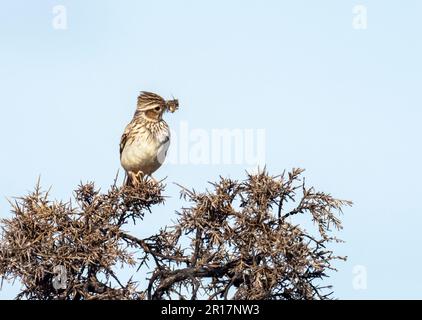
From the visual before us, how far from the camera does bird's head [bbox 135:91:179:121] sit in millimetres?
14883

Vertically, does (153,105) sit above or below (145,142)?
above

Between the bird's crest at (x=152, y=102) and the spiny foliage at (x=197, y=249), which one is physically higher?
the bird's crest at (x=152, y=102)

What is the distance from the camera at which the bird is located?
15.6 m

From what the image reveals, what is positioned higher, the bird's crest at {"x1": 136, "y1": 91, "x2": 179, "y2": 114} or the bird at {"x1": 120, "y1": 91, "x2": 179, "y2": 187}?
the bird's crest at {"x1": 136, "y1": 91, "x2": 179, "y2": 114}

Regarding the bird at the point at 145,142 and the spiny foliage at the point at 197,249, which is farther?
the bird at the point at 145,142

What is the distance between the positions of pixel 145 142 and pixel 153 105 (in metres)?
0.61

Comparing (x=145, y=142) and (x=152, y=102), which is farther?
(x=145, y=142)

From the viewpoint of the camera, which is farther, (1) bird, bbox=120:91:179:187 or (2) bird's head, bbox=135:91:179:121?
(1) bird, bbox=120:91:179:187

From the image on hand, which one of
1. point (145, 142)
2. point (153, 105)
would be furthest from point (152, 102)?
point (145, 142)

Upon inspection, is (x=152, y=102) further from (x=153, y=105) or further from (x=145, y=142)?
(x=145, y=142)

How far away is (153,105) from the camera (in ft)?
50.4

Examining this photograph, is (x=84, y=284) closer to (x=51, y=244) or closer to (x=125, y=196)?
(x=51, y=244)

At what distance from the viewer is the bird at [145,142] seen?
51.1ft
